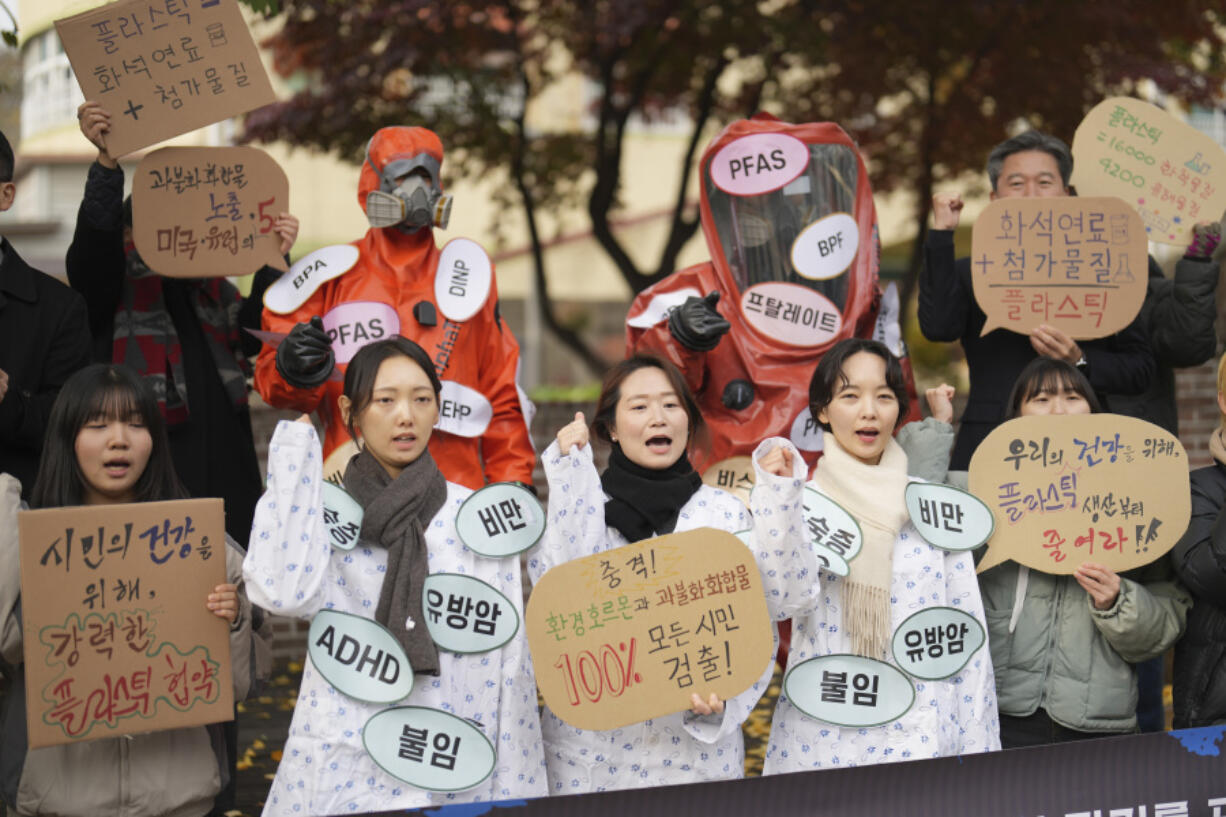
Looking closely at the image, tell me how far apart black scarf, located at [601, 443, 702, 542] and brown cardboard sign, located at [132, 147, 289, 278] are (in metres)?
1.37

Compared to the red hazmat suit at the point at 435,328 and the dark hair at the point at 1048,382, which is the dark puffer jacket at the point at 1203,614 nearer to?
the dark hair at the point at 1048,382

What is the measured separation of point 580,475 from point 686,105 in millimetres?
6187

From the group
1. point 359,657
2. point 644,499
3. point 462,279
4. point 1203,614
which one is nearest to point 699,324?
point 462,279

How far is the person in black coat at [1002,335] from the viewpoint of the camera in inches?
166

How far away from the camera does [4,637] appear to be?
3.15 metres

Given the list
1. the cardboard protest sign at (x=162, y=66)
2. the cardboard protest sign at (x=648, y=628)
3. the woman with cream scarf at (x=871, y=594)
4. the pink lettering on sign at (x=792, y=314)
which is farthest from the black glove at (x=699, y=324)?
the cardboard protest sign at (x=162, y=66)

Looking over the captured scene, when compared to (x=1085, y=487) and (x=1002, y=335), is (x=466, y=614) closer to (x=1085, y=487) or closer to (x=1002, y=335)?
(x=1085, y=487)

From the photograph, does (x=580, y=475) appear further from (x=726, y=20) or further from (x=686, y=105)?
(x=686, y=105)

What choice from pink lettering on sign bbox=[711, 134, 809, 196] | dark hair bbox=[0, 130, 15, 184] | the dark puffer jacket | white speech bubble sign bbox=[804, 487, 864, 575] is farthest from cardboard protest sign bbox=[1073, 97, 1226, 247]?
dark hair bbox=[0, 130, 15, 184]

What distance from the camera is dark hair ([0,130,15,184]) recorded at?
149 inches

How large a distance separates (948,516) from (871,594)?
29cm

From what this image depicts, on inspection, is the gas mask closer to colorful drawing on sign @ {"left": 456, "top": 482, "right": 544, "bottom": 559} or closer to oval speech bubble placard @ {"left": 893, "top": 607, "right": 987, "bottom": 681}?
colorful drawing on sign @ {"left": 456, "top": 482, "right": 544, "bottom": 559}

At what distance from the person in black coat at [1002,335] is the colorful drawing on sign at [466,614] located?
5.60 ft

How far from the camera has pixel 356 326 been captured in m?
3.98
